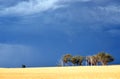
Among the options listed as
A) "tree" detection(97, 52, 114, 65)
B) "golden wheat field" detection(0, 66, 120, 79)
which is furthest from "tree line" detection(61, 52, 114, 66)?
"golden wheat field" detection(0, 66, 120, 79)

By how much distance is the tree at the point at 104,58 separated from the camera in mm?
103319

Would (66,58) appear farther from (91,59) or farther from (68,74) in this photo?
(68,74)

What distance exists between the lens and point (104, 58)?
10350 cm

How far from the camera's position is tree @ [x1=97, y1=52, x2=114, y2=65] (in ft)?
339

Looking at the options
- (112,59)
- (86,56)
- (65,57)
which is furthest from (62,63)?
(112,59)

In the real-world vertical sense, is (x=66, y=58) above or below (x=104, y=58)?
above

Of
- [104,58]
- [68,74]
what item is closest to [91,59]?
[104,58]

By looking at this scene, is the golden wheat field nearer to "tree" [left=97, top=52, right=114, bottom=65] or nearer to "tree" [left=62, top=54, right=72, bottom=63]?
"tree" [left=97, top=52, right=114, bottom=65]

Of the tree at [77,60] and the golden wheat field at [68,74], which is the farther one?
the tree at [77,60]

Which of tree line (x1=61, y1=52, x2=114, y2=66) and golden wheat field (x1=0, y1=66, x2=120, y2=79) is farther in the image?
tree line (x1=61, y1=52, x2=114, y2=66)

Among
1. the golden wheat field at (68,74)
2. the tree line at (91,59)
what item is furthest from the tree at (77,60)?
the golden wheat field at (68,74)

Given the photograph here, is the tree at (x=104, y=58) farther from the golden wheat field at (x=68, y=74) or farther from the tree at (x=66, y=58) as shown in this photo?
the golden wheat field at (x=68, y=74)

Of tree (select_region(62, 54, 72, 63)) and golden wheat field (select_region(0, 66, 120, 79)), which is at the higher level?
tree (select_region(62, 54, 72, 63))

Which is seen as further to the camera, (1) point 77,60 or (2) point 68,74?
(1) point 77,60
